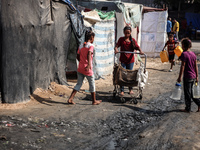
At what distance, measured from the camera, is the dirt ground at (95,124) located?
14.8ft

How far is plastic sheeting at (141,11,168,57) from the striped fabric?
215 inches

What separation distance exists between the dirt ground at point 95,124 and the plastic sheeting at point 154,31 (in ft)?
28.8

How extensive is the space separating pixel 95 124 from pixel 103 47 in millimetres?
5501

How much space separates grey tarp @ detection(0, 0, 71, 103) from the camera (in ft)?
20.0

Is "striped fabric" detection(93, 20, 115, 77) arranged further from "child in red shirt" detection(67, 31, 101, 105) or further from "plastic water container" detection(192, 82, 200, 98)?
"plastic water container" detection(192, 82, 200, 98)

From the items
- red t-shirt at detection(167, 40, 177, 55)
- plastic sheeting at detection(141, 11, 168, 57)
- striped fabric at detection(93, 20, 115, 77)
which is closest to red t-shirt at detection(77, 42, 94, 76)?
striped fabric at detection(93, 20, 115, 77)

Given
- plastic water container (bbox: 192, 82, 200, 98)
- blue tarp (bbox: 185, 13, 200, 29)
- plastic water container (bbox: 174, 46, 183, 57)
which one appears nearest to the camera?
plastic water container (bbox: 192, 82, 200, 98)

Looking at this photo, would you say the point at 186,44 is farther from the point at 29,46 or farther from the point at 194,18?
the point at 194,18

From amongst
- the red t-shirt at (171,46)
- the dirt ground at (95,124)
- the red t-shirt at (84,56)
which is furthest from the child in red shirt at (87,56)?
the red t-shirt at (171,46)

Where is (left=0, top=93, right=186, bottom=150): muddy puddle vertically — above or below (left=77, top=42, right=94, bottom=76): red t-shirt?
below

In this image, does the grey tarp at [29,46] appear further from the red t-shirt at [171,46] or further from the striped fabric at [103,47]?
the red t-shirt at [171,46]

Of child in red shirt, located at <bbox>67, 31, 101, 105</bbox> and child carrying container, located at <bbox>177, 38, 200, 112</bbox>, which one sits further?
child in red shirt, located at <bbox>67, 31, 101, 105</bbox>

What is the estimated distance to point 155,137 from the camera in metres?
4.88

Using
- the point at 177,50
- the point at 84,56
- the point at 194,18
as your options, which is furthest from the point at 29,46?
the point at 194,18
